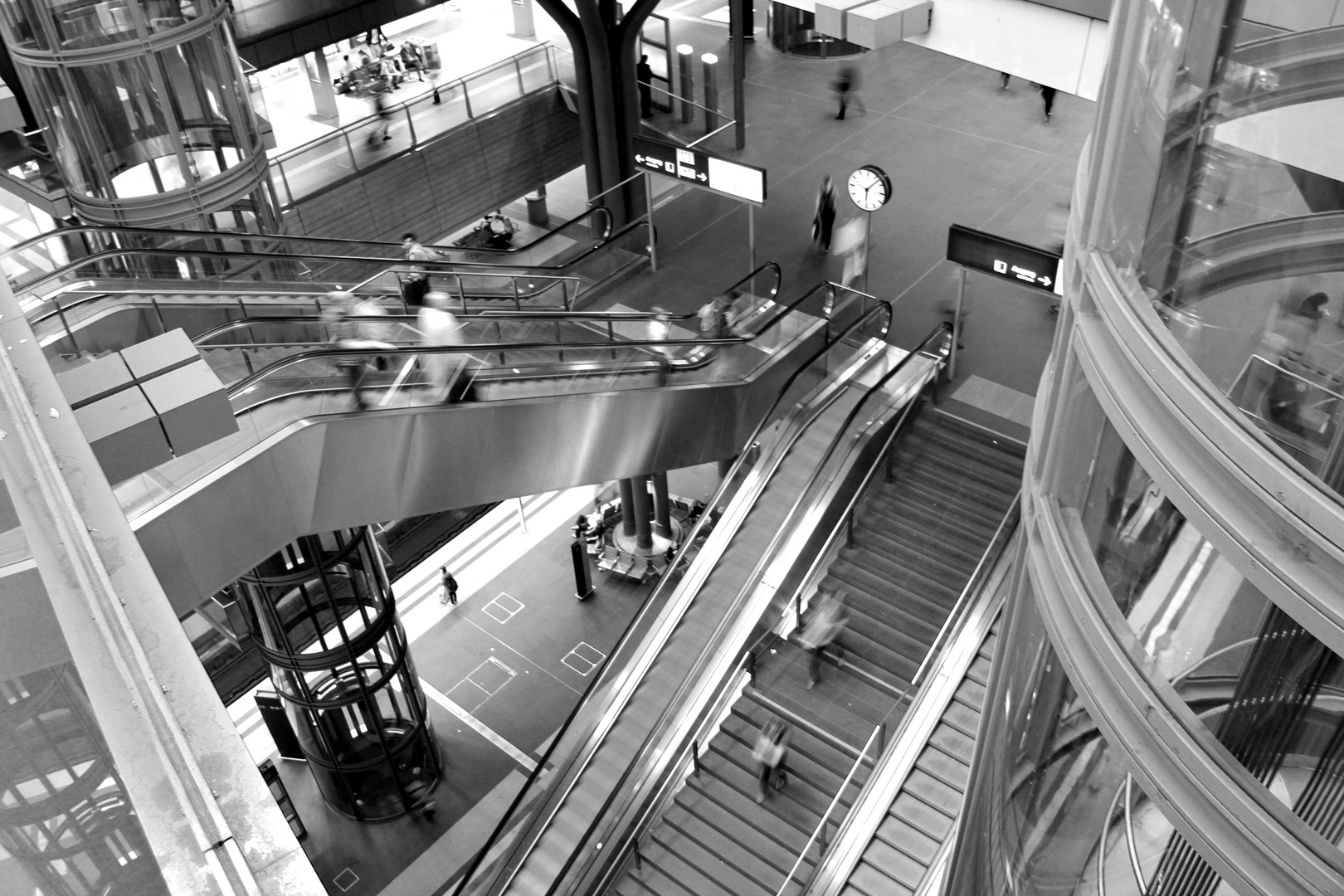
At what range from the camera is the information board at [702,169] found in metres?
14.9

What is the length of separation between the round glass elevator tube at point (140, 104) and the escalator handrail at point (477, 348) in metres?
3.24

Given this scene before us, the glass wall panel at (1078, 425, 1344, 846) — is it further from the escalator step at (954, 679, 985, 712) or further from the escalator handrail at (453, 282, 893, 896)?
the escalator handrail at (453, 282, 893, 896)

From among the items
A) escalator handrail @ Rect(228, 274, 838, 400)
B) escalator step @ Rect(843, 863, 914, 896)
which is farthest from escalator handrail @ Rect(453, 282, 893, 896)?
escalator step @ Rect(843, 863, 914, 896)

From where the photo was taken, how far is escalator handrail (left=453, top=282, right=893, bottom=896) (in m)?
10.0

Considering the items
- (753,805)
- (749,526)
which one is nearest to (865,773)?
(753,805)

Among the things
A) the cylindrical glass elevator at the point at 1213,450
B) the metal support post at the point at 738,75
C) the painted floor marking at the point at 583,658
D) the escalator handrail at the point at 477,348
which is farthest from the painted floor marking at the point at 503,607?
the cylindrical glass elevator at the point at 1213,450

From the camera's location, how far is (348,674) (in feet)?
48.9

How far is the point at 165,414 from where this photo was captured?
7.13 metres

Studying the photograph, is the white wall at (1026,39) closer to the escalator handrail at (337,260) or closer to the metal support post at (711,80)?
the escalator handrail at (337,260)

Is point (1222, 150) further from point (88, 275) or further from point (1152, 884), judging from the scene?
point (88, 275)

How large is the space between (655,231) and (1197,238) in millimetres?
16188

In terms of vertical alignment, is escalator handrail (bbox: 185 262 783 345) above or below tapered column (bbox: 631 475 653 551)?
above

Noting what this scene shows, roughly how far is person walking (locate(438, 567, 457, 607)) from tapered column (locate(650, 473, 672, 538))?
3.34 meters

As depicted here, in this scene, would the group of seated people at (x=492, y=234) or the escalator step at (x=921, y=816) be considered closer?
the escalator step at (x=921, y=816)
